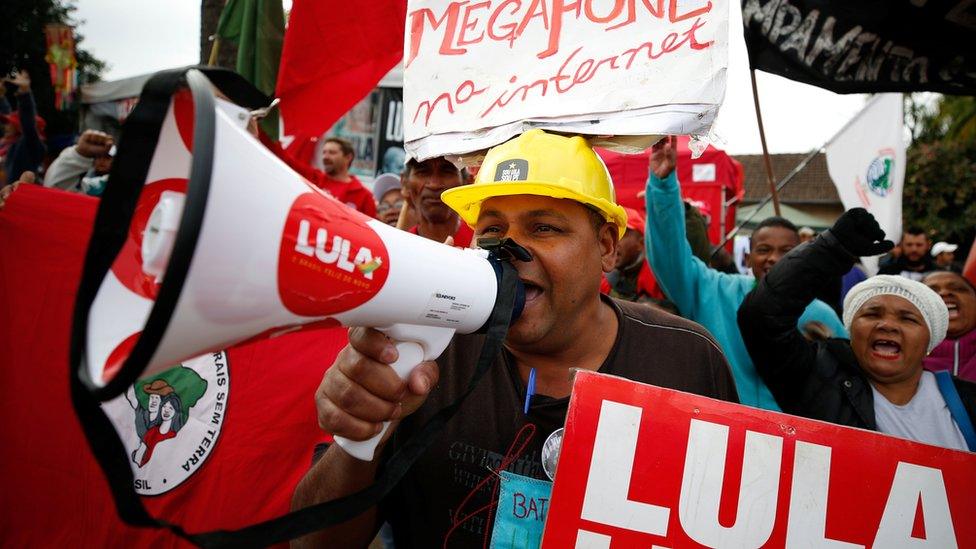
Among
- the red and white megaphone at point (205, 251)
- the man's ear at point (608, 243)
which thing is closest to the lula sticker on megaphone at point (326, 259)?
the red and white megaphone at point (205, 251)

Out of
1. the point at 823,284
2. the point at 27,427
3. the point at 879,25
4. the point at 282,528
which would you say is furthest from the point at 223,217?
the point at 879,25

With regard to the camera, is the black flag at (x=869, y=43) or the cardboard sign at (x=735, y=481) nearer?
the cardboard sign at (x=735, y=481)

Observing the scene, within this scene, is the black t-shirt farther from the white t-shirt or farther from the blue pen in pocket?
the white t-shirt

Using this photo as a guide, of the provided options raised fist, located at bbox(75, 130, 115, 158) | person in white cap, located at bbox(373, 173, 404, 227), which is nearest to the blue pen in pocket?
person in white cap, located at bbox(373, 173, 404, 227)

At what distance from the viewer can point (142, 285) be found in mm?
948

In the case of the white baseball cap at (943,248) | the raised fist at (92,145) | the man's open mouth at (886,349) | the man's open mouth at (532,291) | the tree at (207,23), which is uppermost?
the tree at (207,23)

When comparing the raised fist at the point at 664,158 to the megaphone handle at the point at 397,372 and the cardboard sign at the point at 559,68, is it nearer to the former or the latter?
the cardboard sign at the point at 559,68

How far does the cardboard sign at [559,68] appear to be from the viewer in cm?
177

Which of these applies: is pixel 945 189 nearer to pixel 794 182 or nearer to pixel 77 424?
pixel 794 182

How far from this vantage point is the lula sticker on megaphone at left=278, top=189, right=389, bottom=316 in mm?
927

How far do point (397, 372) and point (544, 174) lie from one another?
0.70 m

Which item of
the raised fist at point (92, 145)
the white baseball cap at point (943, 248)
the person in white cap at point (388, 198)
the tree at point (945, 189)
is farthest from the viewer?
the tree at point (945, 189)

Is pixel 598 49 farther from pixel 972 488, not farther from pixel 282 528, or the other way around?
pixel 282 528

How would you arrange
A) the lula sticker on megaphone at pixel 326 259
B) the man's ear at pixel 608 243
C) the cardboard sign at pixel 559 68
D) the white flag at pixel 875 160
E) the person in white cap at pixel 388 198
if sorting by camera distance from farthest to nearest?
the white flag at pixel 875 160
the person in white cap at pixel 388 198
the man's ear at pixel 608 243
the cardboard sign at pixel 559 68
the lula sticker on megaphone at pixel 326 259
